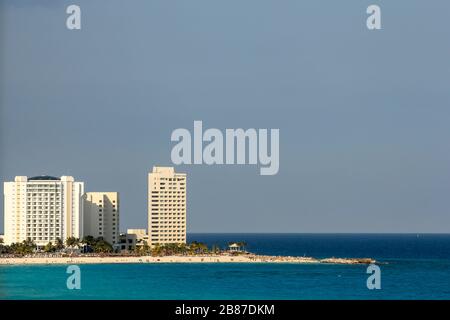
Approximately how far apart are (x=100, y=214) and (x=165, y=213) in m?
6.21

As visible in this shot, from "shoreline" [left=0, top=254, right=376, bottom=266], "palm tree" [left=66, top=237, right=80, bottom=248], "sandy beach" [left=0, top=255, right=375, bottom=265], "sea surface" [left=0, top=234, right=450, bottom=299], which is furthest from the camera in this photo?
"palm tree" [left=66, top=237, right=80, bottom=248]

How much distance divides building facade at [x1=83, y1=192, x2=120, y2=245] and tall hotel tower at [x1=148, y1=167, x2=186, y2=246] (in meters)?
3.43

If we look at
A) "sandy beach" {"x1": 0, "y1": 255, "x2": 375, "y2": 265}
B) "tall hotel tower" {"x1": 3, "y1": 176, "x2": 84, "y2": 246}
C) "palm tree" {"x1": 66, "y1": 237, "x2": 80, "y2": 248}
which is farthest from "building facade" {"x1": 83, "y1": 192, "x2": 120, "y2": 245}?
"sandy beach" {"x1": 0, "y1": 255, "x2": 375, "y2": 265}

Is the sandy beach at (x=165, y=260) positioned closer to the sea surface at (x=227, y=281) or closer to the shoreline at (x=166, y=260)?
the shoreline at (x=166, y=260)

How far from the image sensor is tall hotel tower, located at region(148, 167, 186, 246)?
9588cm

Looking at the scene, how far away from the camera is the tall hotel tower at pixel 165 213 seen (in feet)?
315

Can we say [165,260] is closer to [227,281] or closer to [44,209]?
[44,209]

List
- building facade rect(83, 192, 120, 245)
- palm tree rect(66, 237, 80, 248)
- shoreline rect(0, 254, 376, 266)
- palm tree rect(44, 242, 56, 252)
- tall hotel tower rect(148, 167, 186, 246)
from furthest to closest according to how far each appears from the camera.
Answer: tall hotel tower rect(148, 167, 186, 246) < building facade rect(83, 192, 120, 245) < palm tree rect(66, 237, 80, 248) < palm tree rect(44, 242, 56, 252) < shoreline rect(0, 254, 376, 266)

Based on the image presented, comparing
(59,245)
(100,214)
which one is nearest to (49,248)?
(59,245)

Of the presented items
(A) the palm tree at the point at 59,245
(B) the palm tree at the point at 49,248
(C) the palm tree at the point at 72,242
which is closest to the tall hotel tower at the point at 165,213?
(C) the palm tree at the point at 72,242

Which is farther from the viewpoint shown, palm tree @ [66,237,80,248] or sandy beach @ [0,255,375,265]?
palm tree @ [66,237,80,248]

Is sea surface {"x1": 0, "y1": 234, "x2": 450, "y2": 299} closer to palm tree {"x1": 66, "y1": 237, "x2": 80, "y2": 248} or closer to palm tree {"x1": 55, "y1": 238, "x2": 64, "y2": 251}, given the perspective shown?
palm tree {"x1": 66, "y1": 237, "x2": 80, "y2": 248}
